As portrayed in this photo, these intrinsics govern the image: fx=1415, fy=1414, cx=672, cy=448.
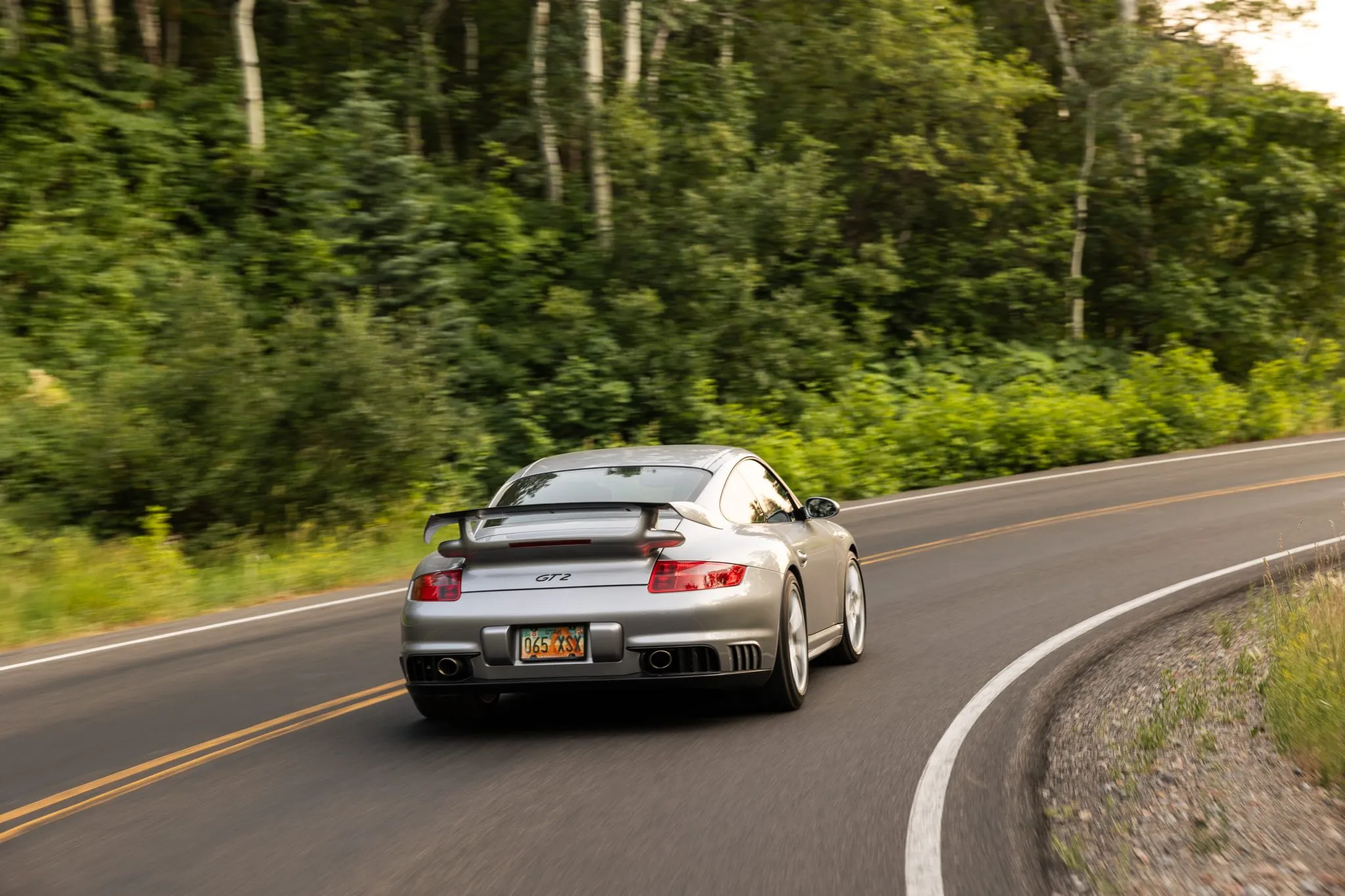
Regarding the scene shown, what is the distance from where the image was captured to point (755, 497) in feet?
27.7

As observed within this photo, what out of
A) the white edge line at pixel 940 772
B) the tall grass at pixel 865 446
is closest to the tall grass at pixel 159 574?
the tall grass at pixel 865 446

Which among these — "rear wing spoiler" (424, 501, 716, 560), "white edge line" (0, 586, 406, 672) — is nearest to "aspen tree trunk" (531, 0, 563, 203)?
"white edge line" (0, 586, 406, 672)

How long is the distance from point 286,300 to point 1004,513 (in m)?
12.4

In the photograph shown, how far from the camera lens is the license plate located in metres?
6.94

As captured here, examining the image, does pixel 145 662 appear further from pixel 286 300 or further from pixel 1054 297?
pixel 1054 297

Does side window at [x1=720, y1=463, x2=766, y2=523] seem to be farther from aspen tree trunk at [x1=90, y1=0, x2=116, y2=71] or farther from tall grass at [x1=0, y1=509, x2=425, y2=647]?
aspen tree trunk at [x1=90, y1=0, x2=116, y2=71]

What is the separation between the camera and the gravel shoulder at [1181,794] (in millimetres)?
4785

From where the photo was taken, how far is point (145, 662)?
33.9 ft

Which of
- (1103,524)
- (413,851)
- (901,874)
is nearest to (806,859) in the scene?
(901,874)

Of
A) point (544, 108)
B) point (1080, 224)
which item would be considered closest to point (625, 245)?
point (544, 108)

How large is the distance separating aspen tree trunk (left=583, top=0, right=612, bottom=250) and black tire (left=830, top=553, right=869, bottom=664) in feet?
60.1

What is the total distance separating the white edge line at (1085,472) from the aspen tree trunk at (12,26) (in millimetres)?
16250

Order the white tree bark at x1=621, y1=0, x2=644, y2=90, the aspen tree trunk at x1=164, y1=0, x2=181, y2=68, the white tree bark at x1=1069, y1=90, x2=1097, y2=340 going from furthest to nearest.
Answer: the white tree bark at x1=1069, y1=90, x2=1097, y2=340 → the aspen tree trunk at x1=164, y1=0, x2=181, y2=68 → the white tree bark at x1=621, y1=0, x2=644, y2=90

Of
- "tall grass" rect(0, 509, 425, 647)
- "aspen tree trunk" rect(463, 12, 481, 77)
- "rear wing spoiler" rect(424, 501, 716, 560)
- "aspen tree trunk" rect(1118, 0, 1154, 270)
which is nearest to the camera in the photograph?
"rear wing spoiler" rect(424, 501, 716, 560)
